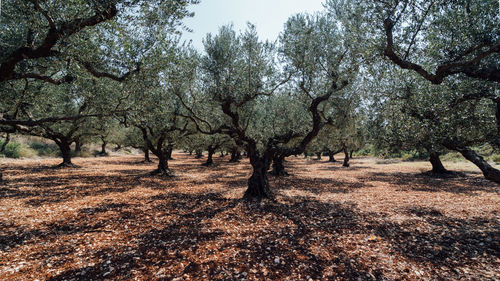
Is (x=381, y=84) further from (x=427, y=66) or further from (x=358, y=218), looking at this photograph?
(x=358, y=218)

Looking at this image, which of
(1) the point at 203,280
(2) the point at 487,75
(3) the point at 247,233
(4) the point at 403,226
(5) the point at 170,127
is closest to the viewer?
(1) the point at 203,280

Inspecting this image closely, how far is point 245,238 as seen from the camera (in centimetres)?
833

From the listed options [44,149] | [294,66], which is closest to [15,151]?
[44,149]

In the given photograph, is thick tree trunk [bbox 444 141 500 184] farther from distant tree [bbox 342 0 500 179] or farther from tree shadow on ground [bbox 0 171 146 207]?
tree shadow on ground [bbox 0 171 146 207]

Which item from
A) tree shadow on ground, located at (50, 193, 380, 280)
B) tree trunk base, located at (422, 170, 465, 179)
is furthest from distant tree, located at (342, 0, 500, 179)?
tree trunk base, located at (422, 170, 465, 179)

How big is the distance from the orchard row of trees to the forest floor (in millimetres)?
3260

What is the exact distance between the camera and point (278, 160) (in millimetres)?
27594

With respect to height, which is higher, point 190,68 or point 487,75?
point 190,68

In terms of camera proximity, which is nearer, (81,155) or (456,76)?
(456,76)

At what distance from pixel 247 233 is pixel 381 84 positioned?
14.2 metres

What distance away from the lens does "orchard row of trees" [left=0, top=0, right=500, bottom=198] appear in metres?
8.45

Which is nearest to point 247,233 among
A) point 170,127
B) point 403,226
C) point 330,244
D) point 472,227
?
point 330,244

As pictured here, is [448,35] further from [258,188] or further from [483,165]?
[258,188]

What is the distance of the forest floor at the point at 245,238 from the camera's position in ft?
19.9
